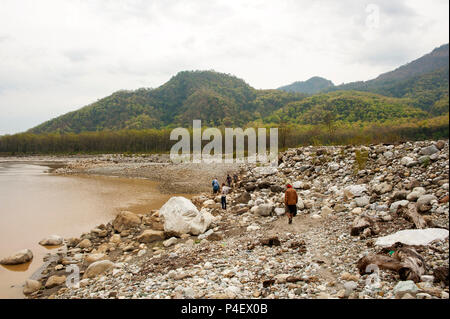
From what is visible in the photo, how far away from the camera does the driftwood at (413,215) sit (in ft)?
17.5

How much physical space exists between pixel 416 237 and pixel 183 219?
678 centimetres

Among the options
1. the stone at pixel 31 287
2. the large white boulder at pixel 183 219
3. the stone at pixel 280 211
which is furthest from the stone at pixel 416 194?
the stone at pixel 31 287

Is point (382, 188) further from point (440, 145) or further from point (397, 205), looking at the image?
point (440, 145)

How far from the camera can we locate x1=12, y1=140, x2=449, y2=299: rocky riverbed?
439 cm

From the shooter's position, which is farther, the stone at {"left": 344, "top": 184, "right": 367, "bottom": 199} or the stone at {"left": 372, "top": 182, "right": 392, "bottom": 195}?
the stone at {"left": 344, "top": 184, "right": 367, "bottom": 199}

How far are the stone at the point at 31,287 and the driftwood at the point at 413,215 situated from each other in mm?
9763

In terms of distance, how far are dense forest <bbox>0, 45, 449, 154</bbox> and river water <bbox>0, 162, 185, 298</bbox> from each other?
2508 cm

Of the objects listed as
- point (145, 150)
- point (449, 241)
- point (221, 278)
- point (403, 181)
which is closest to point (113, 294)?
point (221, 278)

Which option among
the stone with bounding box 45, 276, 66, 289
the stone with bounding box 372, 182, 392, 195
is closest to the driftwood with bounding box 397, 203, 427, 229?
the stone with bounding box 372, 182, 392, 195

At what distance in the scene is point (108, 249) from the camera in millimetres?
8961

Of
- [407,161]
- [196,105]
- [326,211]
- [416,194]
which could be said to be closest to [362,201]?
[326,211]

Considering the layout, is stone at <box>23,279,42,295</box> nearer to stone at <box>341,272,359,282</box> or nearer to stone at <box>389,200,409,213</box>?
stone at <box>341,272,359,282</box>

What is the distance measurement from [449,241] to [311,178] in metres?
8.63
